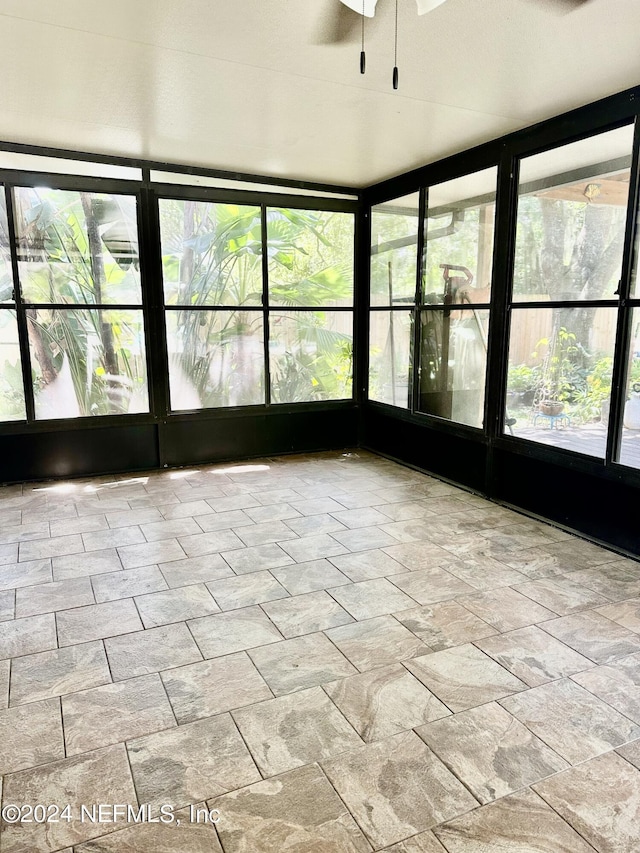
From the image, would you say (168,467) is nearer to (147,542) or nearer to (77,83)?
(147,542)

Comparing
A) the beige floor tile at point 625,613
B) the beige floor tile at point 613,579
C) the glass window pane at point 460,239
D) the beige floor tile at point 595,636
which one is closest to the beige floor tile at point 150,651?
the beige floor tile at point 595,636

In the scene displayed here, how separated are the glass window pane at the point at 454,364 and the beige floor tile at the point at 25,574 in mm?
3110

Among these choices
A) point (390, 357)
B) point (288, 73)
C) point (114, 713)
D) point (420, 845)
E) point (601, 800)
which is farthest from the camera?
point (390, 357)

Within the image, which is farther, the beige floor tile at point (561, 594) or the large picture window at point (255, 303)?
the large picture window at point (255, 303)

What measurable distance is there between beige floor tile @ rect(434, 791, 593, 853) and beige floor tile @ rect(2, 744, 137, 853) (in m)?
0.90

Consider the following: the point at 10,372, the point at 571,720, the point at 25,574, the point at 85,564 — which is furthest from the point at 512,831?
the point at 10,372

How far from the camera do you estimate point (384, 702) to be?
205 cm

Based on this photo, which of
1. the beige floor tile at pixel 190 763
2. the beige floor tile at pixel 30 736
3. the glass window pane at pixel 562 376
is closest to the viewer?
the beige floor tile at pixel 190 763

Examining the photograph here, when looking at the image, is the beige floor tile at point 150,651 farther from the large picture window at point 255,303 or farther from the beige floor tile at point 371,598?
the large picture window at point 255,303

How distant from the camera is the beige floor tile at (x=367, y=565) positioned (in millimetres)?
3069

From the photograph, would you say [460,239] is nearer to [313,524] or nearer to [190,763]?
[313,524]

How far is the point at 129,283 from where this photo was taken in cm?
485

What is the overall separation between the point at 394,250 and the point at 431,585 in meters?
3.44

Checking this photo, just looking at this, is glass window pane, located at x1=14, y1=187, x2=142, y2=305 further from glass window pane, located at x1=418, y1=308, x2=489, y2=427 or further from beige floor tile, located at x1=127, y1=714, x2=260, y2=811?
beige floor tile, located at x1=127, y1=714, x2=260, y2=811
